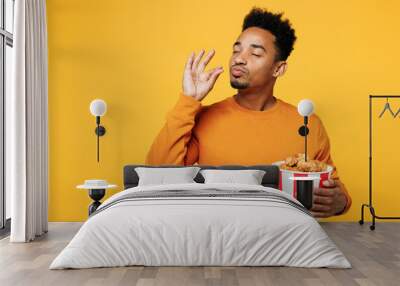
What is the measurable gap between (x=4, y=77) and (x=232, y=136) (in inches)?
110

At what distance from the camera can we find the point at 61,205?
6867 mm

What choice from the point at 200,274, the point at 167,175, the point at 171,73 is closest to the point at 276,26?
the point at 171,73

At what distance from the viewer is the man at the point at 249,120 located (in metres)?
6.62

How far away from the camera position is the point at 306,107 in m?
6.50

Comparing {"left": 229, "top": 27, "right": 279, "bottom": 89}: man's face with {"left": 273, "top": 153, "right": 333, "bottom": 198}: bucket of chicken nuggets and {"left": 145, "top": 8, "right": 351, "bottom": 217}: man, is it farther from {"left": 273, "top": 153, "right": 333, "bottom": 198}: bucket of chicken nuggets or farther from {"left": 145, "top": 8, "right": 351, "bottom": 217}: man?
{"left": 273, "top": 153, "right": 333, "bottom": 198}: bucket of chicken nuggets

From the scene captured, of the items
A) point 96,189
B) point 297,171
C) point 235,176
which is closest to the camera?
point 235,176

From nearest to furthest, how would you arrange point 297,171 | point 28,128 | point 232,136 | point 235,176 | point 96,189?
point 28,128
point 235,176
point 96,189
point 297,171
point 232,136

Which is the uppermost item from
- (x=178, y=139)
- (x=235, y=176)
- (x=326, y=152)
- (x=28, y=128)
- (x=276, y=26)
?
(x=276, y=26)

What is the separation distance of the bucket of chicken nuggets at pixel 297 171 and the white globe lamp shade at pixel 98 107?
223cm

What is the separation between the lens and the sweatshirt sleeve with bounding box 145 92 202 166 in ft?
21.7

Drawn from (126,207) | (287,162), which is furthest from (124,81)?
(126,207)

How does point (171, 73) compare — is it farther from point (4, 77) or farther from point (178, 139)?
point (4, 77)

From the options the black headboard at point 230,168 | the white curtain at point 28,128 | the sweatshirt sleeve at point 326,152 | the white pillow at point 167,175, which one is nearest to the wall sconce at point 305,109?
the sweatshirt sleeve at point 326,152

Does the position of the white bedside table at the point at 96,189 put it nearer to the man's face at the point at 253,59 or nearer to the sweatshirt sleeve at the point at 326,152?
the man's face at the point at 253,59
